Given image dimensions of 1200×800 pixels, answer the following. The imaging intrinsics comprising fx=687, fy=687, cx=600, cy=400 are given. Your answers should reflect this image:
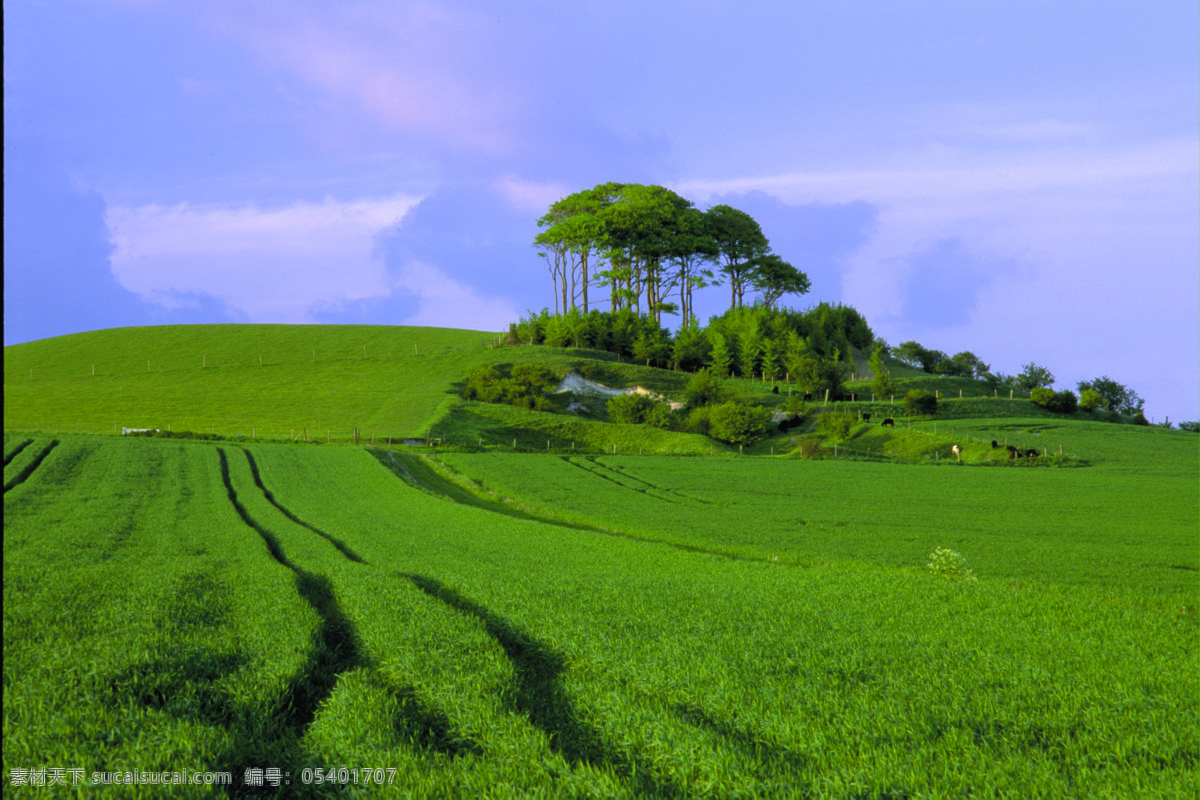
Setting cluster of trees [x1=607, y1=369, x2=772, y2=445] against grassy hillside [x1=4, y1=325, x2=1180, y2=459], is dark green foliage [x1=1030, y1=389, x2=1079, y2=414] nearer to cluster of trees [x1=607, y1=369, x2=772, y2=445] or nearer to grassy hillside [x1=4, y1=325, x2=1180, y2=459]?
grassy hillside [x1=4, y1=325, x2=1180, y2=459]

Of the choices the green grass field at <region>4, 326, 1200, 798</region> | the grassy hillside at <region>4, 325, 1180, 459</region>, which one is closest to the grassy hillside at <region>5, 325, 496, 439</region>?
the grassy hillside at <region>4, 325, 1180, 459</region>

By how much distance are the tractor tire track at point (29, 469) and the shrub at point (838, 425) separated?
178ft

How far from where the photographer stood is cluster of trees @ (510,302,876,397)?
82.9 meters

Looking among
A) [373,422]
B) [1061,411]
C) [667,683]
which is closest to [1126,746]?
[667,683]

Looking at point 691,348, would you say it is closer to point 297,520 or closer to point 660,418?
point 660,418

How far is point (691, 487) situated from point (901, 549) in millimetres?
18004

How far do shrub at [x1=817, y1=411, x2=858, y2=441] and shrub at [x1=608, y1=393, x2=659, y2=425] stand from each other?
52.4 ft

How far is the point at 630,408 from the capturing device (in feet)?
216

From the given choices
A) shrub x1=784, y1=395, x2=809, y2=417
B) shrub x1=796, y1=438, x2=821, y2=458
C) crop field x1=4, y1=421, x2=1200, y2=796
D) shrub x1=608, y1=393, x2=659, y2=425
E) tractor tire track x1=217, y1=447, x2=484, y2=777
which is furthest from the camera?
shrub x1=784, y1=395, x2=809, y2=417

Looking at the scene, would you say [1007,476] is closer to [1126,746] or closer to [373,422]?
[1126,746]

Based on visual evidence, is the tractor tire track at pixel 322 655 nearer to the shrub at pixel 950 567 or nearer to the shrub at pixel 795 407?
the shrub at pixel 950 567

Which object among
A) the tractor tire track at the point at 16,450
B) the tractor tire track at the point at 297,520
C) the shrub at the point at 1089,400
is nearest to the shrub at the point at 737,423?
the tractor tire track at the point at 297,520

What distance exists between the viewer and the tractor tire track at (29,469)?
30188 mm

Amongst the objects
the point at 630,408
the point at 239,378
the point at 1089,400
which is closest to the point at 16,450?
the point at 239,378
